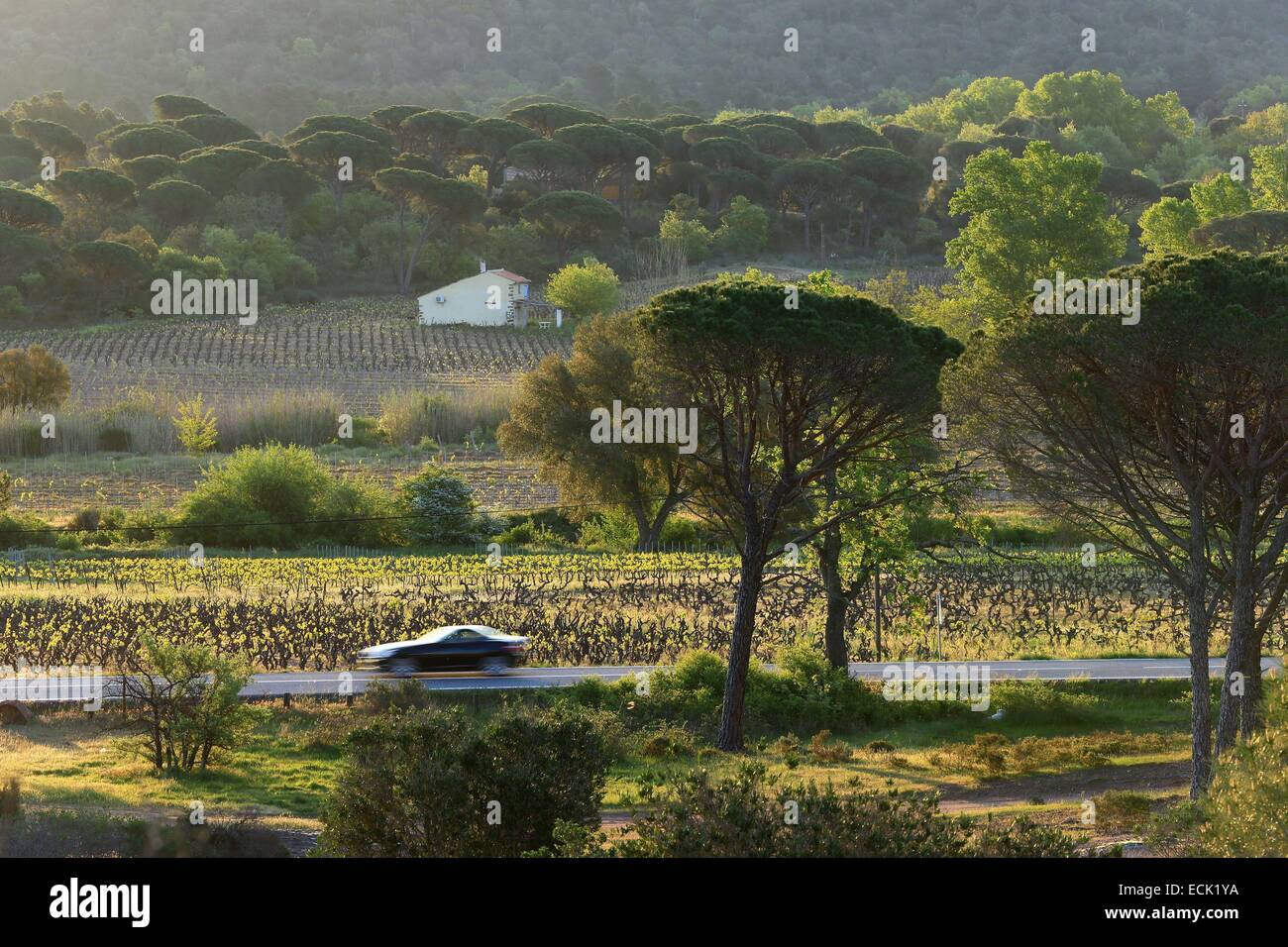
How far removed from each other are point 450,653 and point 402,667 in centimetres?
95

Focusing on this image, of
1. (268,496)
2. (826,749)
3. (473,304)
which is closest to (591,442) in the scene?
(268,496)

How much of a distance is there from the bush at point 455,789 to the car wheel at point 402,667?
38.1 feet

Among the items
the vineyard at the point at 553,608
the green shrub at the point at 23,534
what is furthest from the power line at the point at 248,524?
the vineyard at the point at 553,608

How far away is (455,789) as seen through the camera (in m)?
12.9

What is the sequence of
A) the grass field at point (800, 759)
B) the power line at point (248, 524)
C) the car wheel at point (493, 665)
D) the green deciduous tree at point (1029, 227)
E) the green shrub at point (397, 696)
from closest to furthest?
1. the grass field at point (800, 759)
2. the green shrub at point (397, 696)
3. the car wheel at point (493, 665)
4. the power line at point (248, 524)
5. the green deciduous tree at point (1029, 227)

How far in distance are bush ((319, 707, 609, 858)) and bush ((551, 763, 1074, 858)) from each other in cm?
137

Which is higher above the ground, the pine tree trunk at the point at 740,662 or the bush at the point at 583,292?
the bush at the point at 583,292

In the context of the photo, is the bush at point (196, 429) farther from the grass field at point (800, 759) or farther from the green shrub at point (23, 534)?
the grass field at point (800, 759)

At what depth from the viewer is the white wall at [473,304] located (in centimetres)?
9188

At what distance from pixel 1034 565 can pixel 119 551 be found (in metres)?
26.1

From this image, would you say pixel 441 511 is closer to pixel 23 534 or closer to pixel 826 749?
pixel 23 534

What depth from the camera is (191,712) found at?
20797 mm
